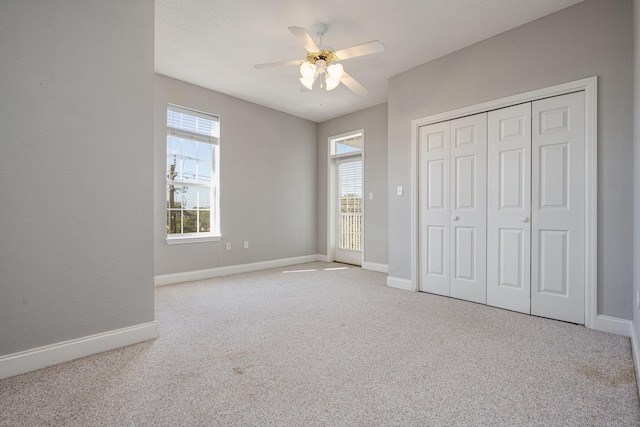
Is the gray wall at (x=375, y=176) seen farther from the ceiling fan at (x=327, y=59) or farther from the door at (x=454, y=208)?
the ceiling fan at (x=327, y=59)

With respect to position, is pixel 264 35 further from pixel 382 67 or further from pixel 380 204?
pixel 380 204

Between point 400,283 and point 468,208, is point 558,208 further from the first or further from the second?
point 400,283


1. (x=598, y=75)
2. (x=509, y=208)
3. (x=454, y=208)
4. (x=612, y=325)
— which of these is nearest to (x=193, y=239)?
(x=454, y=208)

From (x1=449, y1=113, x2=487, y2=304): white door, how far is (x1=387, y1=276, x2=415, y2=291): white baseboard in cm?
50

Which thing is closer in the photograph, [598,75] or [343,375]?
[343,375]

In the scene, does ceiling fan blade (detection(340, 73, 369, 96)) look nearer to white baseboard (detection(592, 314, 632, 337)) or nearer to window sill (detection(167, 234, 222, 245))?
white baseboard (detection(592, 314, 632, 337))

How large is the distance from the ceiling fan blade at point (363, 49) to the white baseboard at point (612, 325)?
2809mm

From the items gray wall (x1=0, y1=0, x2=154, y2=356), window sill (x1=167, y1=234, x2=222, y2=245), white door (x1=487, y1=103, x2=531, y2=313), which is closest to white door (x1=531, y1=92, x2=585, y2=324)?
white door (x1=487, y1=103, x2=531, y2=313)

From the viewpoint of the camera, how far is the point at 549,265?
2.77 meters

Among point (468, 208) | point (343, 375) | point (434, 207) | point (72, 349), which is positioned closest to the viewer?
point (343, 375)

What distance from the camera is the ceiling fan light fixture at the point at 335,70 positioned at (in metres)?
A: 2.60

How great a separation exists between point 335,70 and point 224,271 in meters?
3.36

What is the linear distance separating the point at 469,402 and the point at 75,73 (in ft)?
10.1

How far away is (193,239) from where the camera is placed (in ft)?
14.1
